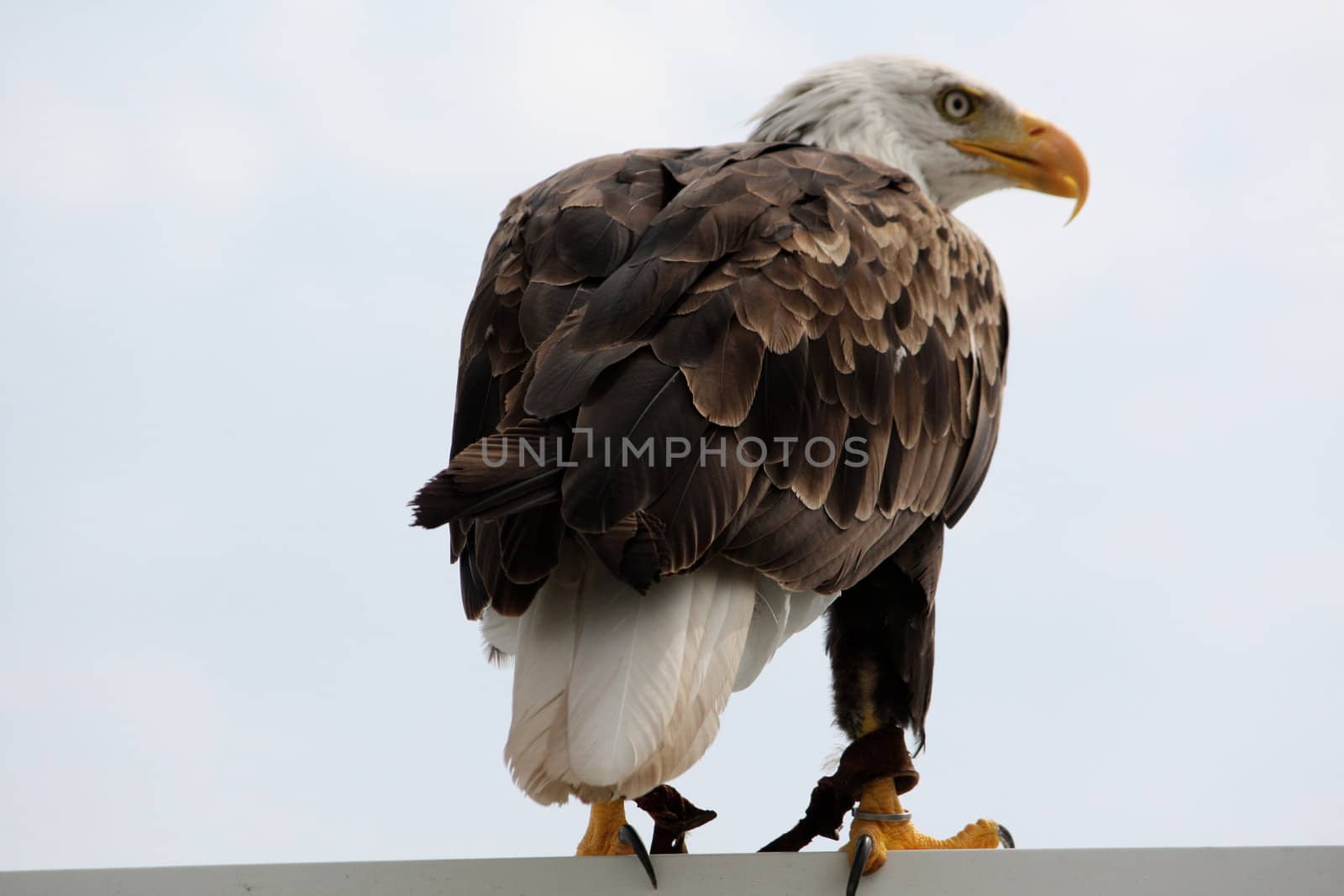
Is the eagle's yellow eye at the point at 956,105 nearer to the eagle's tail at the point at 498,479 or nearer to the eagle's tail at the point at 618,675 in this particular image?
Answer: the eagle's tail at the point at 618,675

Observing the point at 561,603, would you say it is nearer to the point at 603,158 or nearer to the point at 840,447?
the point at 840,447

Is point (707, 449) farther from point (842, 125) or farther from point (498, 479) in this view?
point (842, 125)

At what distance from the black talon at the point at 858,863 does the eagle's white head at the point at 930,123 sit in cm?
239

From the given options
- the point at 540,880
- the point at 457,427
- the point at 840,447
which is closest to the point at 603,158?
the point at 457,427

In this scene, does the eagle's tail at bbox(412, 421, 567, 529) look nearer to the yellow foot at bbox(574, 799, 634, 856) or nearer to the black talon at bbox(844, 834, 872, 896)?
the black talon at bbox(844, 834, 872, 896)

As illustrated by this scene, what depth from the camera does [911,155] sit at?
4379mm

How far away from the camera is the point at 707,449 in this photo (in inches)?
99.0

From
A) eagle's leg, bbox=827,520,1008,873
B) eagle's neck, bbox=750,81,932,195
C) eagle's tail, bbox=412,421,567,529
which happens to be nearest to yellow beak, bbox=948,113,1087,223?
eagle's neck, bbox=750,81,932,195

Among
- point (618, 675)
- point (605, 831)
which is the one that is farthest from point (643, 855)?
point (605, 831)

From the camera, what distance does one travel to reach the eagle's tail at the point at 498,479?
2170 millimetres

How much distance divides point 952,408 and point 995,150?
4.68ft

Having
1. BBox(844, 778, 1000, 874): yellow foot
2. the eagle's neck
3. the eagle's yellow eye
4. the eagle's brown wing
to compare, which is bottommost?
BBox(844, 778, 1000, 874): yellow foot

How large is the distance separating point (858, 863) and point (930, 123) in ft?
8.52

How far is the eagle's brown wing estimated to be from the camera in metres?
2.41
